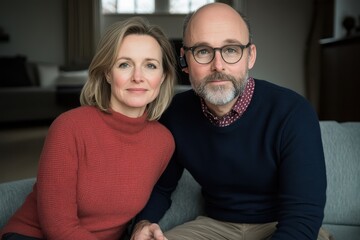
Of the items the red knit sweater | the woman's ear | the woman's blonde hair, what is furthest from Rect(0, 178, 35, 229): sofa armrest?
the woman's ear

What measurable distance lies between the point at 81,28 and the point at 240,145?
633 centimetres

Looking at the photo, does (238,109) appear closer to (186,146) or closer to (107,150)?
(186,146)

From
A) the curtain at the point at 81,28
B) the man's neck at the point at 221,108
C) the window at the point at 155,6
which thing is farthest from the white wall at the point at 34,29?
the man's neck at the point at 221,108

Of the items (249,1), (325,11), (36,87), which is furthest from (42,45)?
(325,11)

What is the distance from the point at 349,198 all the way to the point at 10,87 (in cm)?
480

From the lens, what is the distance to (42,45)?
6.56 metres

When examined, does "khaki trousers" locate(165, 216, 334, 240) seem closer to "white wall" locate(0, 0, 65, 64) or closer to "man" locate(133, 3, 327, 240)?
"man" locate(133, 3, 327, 240)

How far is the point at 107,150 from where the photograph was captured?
1.24 meters

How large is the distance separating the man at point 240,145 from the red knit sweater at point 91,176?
110 millimetres

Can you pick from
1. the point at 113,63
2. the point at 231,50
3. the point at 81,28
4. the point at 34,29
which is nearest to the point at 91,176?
the point at 113,63

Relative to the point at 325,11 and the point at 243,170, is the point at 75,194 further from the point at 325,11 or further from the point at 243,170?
the point at 325,11

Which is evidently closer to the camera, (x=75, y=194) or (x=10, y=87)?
(x=75, y=194)

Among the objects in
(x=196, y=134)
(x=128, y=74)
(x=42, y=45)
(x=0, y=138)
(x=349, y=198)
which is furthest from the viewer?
(x=42, y=45)

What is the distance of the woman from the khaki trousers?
182 millimetres
